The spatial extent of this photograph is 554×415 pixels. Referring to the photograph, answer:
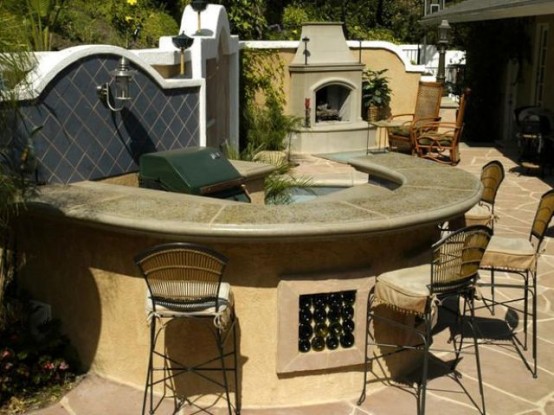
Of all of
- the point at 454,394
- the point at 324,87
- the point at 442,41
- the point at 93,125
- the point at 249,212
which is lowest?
the point at 454,394

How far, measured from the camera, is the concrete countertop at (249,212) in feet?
15.8

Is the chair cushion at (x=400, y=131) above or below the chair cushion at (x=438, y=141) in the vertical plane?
above

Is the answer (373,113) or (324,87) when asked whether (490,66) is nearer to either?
(373,113)

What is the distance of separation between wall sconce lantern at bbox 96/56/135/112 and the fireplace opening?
11844mm

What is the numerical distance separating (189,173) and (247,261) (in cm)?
193

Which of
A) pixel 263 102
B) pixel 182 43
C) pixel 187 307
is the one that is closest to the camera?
pixel 187 307

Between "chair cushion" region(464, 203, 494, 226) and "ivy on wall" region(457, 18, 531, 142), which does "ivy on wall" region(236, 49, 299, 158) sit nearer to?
"ivy on wall" region(457, 18, 531, 142)

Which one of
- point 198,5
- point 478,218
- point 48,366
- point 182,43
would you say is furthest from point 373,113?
point 48,366

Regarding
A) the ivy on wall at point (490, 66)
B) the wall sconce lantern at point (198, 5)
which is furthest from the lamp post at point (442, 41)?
the wall sconce lantern at point (198, 5)

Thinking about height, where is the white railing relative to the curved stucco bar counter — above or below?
above

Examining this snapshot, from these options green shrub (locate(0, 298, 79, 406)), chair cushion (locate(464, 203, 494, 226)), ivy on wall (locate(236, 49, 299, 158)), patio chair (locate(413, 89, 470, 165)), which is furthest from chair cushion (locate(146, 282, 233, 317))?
patio chair (locate(413, 89, 470, 165))

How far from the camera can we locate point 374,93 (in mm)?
19031

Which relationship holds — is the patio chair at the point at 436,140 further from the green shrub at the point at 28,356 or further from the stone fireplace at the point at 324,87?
the green shrub at the point at 28,356

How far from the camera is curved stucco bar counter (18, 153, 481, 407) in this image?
4945 mm
